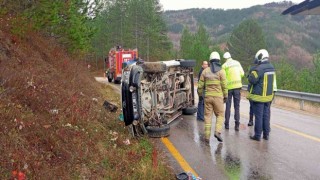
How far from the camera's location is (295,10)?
1141 cm

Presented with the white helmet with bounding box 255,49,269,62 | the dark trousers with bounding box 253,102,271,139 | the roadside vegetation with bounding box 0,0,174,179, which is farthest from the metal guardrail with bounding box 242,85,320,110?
the roadside vegetation with bounding box 0,0,174,179

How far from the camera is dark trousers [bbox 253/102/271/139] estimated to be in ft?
25.6

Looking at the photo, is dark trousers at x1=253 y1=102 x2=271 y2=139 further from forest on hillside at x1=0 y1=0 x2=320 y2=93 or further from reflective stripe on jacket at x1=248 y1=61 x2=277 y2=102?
forest on hillside at x1=0 y1=0 x2=320 y2=93

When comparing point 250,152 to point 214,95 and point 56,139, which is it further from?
point 56,139

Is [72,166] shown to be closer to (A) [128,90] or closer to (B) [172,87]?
(A) [128,90]

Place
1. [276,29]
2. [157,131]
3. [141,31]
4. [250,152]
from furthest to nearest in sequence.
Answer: [276,29], [141,31], [157,131], [250,152]

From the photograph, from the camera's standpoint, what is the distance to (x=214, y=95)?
768 centimetres

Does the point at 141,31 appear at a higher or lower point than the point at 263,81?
higher

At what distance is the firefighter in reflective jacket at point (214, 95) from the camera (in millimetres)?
7621

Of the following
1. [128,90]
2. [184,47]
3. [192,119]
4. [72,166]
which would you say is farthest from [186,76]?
[184,47]

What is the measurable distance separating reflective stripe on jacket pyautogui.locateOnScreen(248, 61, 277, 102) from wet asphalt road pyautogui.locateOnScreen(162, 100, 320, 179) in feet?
3.19

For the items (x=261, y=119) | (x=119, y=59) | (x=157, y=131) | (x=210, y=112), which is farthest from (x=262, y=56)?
(x=119, y=59)

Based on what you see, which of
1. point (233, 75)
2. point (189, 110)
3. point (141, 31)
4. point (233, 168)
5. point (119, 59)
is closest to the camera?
point (233, 168)

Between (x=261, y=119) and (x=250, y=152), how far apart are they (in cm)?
127
